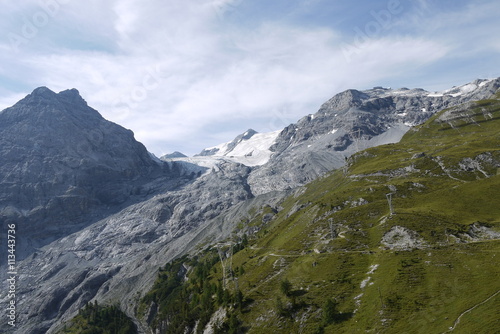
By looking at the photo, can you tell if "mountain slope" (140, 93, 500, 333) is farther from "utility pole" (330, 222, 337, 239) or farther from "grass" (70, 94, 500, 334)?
"utility pole" (330, 222, 337, 239)

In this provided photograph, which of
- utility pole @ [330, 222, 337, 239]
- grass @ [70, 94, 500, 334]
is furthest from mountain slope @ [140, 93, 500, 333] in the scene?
utility pole @ [330, 222, 337, 239]

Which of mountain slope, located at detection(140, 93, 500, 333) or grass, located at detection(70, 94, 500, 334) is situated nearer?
grass, located at detection(70, 94, 500, 334)

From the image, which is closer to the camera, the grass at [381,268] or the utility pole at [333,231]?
the grass at [381,268]

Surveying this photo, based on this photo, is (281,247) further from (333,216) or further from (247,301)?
(247,301)

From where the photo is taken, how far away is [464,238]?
103 metres

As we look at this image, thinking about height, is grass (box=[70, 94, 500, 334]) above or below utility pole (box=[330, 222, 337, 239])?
below

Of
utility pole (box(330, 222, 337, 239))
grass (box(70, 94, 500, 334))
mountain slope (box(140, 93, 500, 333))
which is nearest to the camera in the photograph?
grass (box(70, 94, 500, 334))

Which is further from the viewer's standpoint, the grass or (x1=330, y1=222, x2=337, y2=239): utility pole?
(x1=330, y1=222, x2=337, y2=239): utility pole

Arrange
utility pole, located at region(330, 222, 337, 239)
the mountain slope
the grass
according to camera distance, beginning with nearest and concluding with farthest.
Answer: the grass → the mountain slope → utility pole, located at region(330, 222, 337, 239)

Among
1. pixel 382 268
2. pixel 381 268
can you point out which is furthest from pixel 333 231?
pixel 382 268

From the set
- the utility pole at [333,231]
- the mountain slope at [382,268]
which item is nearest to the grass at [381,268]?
the mountain slope at [382,268]

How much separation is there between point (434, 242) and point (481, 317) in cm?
4193

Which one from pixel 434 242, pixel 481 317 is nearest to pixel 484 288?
pixel 481 317

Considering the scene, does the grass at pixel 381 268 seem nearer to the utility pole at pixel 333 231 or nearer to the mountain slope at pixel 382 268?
the mountain slope at pixel 382 268
